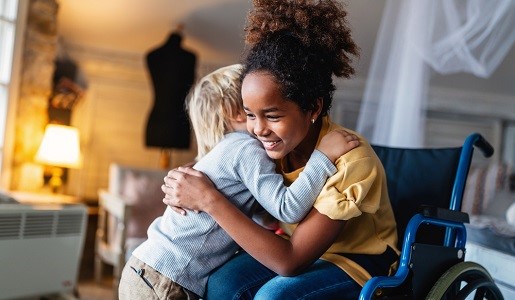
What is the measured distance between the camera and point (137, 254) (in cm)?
141

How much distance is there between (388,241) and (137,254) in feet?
1.86

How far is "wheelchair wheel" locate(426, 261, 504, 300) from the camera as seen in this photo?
1.39 m

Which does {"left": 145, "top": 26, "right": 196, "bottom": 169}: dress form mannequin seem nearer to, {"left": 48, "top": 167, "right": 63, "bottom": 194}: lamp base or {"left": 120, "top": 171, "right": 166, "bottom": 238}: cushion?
{"left": 120, "top": 171, "right": 166, "bottom": 238}: cushion

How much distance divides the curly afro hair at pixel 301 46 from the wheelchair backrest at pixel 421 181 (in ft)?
1.57

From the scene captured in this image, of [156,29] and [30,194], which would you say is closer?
[30,194]

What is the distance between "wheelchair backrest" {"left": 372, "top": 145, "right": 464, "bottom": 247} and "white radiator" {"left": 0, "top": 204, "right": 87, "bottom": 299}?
152 cm

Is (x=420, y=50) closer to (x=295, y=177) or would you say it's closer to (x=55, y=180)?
(x=295, y=177)

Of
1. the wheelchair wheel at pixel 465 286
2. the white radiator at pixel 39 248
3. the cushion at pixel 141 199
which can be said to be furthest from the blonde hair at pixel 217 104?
the cushion at pixel 141 199

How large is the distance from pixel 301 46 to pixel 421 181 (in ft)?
2.11

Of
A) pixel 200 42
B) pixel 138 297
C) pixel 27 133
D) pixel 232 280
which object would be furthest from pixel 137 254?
pixel 200 42

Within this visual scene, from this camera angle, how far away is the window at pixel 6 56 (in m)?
3.19

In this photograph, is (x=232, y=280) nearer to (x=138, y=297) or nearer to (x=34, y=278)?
(x=138, y=297)

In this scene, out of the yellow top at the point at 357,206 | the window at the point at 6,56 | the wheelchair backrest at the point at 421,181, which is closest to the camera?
the yellow top at the point at 357,206

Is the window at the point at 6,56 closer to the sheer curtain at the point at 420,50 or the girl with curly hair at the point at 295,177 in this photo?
the sheer curtain at the point at 420,50
